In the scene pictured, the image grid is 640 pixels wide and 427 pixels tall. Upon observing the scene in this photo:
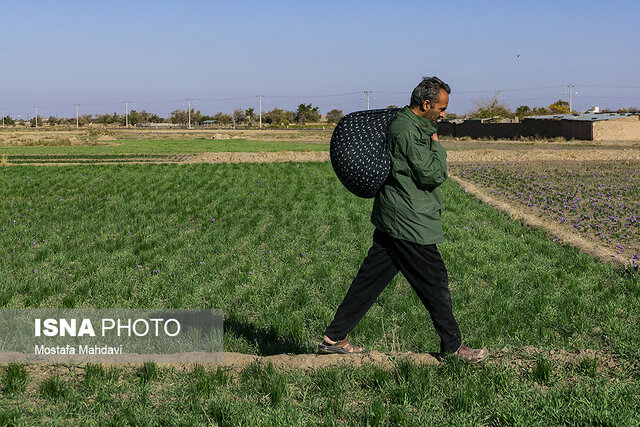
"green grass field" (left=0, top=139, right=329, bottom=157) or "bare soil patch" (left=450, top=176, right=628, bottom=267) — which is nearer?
"bare soil patch" (left=450, top=176, right=628, bottom=267)

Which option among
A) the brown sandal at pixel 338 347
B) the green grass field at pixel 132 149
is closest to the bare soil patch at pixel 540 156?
the green grass field at pixel 132 149

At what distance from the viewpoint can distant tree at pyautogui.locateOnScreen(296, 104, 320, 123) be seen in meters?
142

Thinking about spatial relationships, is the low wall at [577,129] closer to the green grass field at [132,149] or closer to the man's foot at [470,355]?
the green grass field at [132,149]

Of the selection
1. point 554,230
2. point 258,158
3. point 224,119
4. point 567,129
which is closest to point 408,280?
point 554,230

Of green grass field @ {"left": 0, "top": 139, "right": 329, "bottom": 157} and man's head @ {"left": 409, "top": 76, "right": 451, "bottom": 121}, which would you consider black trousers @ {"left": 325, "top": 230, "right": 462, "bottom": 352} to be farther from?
green grass field @ {"left": 0, "top": 139, "right": 329, "bottom": 157}

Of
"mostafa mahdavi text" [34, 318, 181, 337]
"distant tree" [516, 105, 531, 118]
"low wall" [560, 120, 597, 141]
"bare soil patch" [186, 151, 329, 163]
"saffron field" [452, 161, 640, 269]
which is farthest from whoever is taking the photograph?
"distant tree" [516, 105, 531, 118]

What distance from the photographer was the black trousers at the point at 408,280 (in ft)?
14.6

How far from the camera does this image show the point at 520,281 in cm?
759

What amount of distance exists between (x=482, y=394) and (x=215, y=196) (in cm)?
1230

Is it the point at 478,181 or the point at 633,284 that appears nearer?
the point at 633,284

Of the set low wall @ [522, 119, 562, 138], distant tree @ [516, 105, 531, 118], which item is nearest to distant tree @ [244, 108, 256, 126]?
distant tree @ [516, 105, 531, 118]

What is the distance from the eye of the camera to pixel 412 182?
4398mm

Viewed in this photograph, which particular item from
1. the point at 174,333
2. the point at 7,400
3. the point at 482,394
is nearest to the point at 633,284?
the point at 482,394

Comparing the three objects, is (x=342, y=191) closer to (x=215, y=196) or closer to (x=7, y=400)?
(x=215, y=196)
